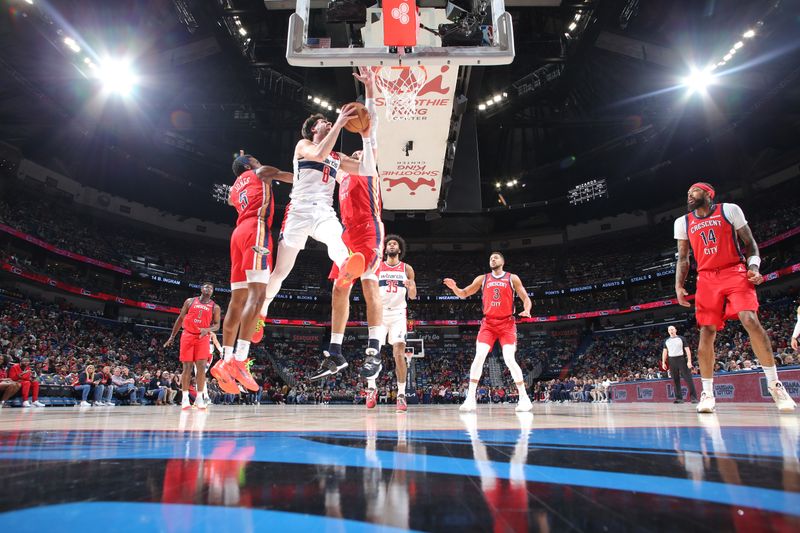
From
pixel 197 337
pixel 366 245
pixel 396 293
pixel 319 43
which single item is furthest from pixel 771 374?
pixel 197 337

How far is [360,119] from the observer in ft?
12.0

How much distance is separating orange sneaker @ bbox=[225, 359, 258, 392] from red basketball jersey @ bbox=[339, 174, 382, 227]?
1503mm

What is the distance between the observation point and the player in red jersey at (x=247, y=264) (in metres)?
3.72

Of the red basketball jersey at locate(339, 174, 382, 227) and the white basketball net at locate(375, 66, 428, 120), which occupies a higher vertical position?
the white basketball net at locate(375, 66, 428, 120)

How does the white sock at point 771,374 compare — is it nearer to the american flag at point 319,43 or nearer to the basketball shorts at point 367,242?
the basketball shorts at point 367,242

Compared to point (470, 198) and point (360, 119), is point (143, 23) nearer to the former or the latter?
point (470, 198)

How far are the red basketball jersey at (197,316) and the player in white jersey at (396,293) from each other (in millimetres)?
2750

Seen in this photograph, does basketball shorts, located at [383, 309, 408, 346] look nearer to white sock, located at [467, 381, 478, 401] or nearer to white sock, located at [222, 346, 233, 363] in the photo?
white sock, located at [467, 381, 478, 401]

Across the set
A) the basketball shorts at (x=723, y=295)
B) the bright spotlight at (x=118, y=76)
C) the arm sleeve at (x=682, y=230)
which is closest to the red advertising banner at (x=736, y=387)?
the basketball shorts at (x=723, y=295)

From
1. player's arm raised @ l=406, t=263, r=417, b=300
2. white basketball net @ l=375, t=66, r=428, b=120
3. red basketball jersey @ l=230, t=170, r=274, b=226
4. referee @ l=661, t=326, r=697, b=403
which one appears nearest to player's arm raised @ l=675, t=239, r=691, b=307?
player's arm raised @ l=406, t=263, r=417, b=300

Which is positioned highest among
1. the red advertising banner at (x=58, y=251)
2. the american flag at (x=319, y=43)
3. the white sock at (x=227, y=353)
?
the red advertising banner at (x=58, y=251)

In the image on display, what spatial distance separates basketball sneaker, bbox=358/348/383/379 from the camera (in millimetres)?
3662

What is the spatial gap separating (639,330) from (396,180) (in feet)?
72.6

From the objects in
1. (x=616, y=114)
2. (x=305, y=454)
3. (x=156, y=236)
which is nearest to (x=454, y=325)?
(x=616, y=114)
